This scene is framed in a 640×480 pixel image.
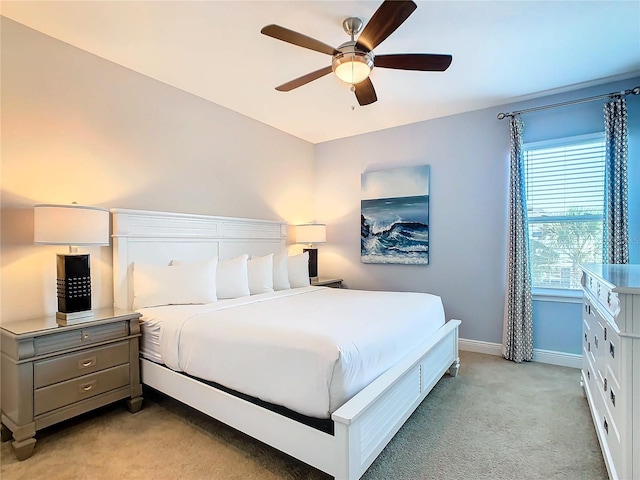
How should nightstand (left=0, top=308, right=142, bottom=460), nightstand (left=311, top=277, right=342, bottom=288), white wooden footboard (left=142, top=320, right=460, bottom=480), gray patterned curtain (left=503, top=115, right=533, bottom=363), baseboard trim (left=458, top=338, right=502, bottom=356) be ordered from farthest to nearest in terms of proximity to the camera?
nightstand (left=311, top=277, right=342, bottom=288) → baseboard trim (left=458, top=338, right=502, bottom=356) → gray patterned curtain (left=503, top=115, right=533, bottom=363) → nightstand (left=0, top=308, right=142, bottom=460) → white wooden footboard (left=142, top=320, right=460, bottom=480)

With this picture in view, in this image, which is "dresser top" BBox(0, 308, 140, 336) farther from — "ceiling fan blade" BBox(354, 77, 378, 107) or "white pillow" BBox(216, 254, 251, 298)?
"ceiling fan blade" BBox(354, 77, 378, 107)

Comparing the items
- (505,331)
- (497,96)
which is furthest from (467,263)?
(497,96)

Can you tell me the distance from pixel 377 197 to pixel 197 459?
3.48 meters

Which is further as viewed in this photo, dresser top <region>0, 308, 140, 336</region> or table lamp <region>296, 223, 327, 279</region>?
table lamp <region>296, 223, 327, 279</region>

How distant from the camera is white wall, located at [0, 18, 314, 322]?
92.3 inches

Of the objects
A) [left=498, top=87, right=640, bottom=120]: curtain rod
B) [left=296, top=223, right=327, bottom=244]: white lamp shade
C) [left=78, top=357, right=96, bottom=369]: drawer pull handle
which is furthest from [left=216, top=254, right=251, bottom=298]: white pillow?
[left=498, top=87, right=640, bottom=120]: curtain rod

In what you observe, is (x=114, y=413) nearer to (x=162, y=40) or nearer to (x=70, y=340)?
(x=70, y=340)

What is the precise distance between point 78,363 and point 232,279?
130 cm

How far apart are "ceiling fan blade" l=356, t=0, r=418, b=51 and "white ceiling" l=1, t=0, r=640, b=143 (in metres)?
0.31

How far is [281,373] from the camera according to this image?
5.60 feet

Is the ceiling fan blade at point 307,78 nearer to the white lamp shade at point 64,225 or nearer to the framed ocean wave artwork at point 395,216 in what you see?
the white lamp shade at point 64,225

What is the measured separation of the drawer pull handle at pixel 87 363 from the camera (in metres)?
2.22

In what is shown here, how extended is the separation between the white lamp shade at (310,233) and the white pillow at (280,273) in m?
0.73

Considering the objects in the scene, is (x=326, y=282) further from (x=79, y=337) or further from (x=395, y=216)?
(x=79, y=337)
